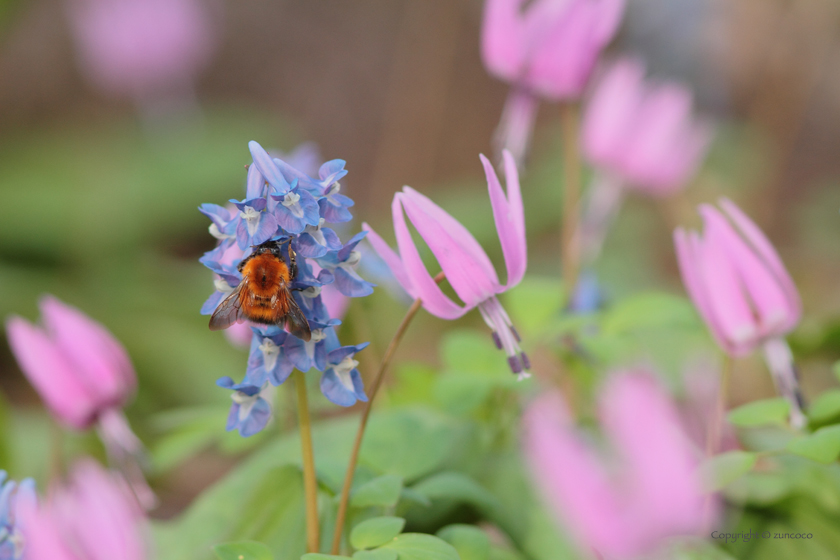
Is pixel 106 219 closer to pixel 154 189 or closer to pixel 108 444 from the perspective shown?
pixel 154 189

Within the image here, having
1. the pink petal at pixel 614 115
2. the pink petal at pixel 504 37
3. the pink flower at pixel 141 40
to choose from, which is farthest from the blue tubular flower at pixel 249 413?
the pink flower at pixel 141 40

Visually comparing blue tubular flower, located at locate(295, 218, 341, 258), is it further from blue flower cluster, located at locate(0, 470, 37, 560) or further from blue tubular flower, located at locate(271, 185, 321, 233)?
blue flower cluster, located at locate(0, 470, 37, 560)

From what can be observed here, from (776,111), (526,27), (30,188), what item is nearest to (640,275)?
(776,111)

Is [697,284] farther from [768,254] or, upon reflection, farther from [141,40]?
[141,40]

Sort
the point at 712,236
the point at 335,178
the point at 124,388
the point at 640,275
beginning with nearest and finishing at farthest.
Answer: the point at 335,178
the point at 712,236
the point at 124,388
the point at 640,275

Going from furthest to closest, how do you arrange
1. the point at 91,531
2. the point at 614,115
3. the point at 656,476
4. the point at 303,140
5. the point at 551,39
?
the point at 303,140 < the point at 614,115 < the point at 551,39 < the point at 91,531 < the point at 656,476

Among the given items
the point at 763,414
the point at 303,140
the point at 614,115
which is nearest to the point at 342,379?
the point at 763,414

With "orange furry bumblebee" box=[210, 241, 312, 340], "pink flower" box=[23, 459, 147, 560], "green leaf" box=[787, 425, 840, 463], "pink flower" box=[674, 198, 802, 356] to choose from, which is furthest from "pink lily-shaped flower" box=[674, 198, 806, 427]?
"pink flower" box=[23, 459, 147, 560]
